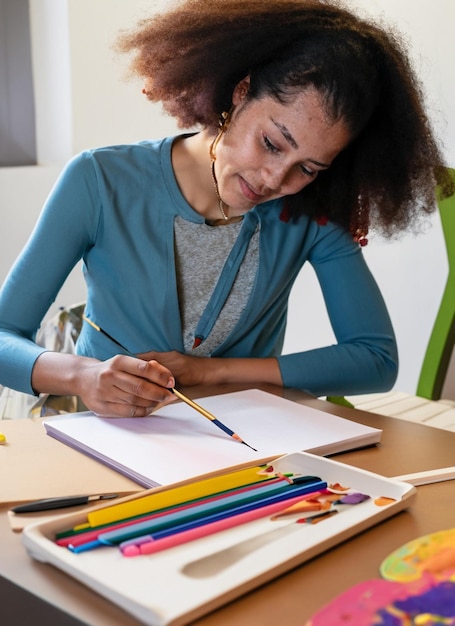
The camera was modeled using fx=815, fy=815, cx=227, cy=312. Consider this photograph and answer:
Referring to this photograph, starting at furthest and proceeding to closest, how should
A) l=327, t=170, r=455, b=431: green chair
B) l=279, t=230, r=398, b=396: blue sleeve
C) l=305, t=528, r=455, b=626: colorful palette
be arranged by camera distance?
l=327, t=170, r=455, b=431: green chair < l=279, t=230, r=398, b=396: blue sleeve < l=305, t=528, r=455, b=626: colorful palette

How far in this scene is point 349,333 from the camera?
54.4 inches

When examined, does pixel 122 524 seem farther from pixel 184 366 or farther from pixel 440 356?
pixel 440 356

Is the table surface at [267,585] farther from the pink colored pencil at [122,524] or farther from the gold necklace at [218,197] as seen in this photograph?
the gold necklace at [218,197]

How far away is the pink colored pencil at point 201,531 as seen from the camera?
0.59 meters

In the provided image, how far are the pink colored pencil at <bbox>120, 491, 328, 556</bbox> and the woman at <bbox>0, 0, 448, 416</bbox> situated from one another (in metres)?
0.44

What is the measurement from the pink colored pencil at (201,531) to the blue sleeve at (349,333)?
0.60 metres

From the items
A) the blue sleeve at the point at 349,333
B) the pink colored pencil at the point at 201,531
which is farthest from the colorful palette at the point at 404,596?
the blue sleeve at the point at 349,333

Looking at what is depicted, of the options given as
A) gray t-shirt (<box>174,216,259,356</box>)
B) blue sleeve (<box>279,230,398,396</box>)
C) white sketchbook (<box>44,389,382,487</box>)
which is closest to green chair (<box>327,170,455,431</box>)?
blue sleeve (<box>279,230,398,396</box>)

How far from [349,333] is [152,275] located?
0.35 metres

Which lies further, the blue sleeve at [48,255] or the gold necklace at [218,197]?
the gold necklace at [218,197]

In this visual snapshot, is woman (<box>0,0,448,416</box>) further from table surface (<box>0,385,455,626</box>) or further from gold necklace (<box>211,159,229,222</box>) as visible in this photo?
table surface (<box>0,385,455,626</box>)

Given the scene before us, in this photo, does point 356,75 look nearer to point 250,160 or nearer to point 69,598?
point 250,160

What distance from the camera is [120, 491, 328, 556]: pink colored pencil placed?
1.94 feet

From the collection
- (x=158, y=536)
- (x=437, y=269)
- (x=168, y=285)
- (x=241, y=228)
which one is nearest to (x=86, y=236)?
(x=168, y=285)
